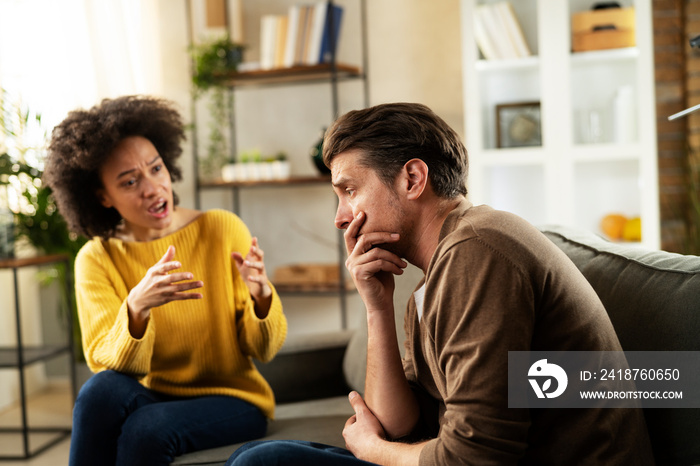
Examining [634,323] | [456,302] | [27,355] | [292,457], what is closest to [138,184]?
[292,457]

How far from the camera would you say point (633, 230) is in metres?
3.24

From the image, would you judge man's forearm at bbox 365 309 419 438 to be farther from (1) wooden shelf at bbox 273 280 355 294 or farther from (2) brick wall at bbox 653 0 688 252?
(2) brick wall at bbox 653 0 688 252

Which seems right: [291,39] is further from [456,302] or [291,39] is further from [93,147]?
[456,302]

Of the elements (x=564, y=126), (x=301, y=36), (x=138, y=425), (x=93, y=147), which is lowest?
(x=138, y=425)

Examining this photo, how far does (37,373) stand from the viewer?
388cm

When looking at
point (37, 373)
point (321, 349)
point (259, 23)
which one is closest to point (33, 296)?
point (37, 373)

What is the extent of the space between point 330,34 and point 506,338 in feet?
9.16

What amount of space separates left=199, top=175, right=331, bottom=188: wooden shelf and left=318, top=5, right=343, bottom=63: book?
0.60 m

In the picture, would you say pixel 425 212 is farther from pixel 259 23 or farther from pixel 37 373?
pixel 37 373

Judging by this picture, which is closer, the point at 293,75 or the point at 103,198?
the point at 103,198

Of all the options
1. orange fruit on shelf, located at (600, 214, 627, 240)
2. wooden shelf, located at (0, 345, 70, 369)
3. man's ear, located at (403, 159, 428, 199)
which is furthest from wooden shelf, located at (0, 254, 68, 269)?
orange fruit on shelf, located at (600, 214, 627, 240)

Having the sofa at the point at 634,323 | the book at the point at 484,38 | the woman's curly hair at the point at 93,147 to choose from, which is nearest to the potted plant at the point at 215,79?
the book at the point at 484,38

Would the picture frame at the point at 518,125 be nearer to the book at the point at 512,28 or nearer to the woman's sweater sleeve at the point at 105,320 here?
the book at the point at 512,28

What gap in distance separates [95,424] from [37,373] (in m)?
2.53
